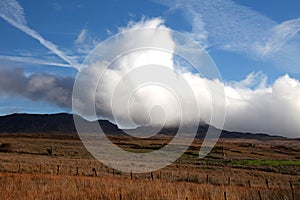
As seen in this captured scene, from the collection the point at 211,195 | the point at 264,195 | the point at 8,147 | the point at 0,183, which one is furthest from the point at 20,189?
the point at 8,147

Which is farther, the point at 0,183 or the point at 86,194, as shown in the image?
the point at 0,183

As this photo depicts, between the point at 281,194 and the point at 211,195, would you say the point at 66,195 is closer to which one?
the point at 211,195

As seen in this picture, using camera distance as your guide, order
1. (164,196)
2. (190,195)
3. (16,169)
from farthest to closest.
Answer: (16,169) → (190,195) → (164,196)

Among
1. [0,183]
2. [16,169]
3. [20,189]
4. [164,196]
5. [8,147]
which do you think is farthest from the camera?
[8,147]

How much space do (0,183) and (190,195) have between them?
11870mm

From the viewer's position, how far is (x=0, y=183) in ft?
80.3

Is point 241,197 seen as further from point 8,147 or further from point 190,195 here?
point 8,147

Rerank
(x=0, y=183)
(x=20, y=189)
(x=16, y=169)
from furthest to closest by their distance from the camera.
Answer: (x=16, y=169) < (x=0, y=183) < (x=20, y=189)

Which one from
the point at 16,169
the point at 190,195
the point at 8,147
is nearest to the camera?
the point at 190,195

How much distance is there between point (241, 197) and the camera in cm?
2083

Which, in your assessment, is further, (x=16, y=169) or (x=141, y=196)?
(x=16, y=169)

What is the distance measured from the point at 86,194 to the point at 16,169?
74.2 feet

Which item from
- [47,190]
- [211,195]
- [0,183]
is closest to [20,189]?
[47,190]

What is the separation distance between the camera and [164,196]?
19.2 metres
